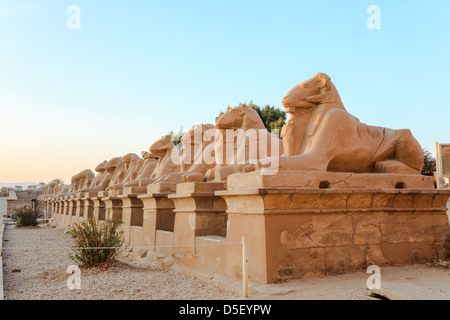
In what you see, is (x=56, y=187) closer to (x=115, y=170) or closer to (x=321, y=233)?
(x=115, y=170)

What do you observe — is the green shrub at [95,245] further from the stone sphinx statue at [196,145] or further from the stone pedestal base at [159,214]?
the stone sphinx statue at [196,145]

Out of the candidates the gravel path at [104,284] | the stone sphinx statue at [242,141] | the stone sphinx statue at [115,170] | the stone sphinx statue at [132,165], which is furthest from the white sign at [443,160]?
the stone sphinx statue at [115,170]

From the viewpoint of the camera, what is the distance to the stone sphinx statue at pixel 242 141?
5.93 meters

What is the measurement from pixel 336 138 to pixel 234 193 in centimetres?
149

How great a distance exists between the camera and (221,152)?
6547 mm

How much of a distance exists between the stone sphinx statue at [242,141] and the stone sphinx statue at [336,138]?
0.79m

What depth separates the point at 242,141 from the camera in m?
6.10

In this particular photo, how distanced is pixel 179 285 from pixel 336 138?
2.72 m

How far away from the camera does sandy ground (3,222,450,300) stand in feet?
11.6

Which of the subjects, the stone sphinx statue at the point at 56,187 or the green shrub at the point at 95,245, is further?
the stone sphinx statue at the point at 56,187

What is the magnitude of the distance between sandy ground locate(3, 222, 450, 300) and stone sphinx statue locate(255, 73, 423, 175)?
4.46 feet

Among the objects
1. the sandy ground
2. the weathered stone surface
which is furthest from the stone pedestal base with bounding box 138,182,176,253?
the weathered stone surface
